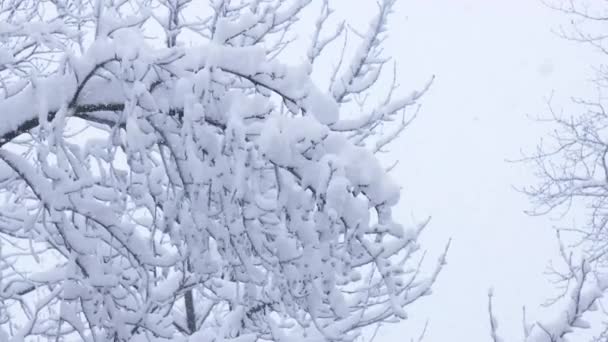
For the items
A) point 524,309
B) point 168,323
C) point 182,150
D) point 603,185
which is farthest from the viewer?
point 603,185

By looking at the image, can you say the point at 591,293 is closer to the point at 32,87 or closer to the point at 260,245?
the point at 260,245

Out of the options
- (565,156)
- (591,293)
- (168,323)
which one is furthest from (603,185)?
(168,323)

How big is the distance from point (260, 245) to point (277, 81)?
57 cm

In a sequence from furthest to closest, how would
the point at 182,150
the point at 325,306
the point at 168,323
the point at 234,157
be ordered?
the point at 168,323 < the point at 325,306 < the point at 182,150 < the point at 234,157

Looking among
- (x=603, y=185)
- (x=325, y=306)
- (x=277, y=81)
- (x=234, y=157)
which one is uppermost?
(x=603, y=185)

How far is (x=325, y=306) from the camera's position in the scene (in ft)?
9.30

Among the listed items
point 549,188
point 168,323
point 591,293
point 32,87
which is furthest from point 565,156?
point 32,87

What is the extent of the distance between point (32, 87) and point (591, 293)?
7.65ft

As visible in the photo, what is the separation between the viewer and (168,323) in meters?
3.29

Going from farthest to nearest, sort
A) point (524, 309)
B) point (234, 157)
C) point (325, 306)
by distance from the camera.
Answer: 1. point (524, 309)
2. point (325, 306)
3. point (234, 157)

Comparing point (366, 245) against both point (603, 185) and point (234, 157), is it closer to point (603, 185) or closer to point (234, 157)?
point (234, 157)

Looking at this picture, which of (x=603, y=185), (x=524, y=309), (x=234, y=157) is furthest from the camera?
(x=603, y=185)

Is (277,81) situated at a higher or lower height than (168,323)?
higher

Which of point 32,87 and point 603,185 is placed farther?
point 603,185
